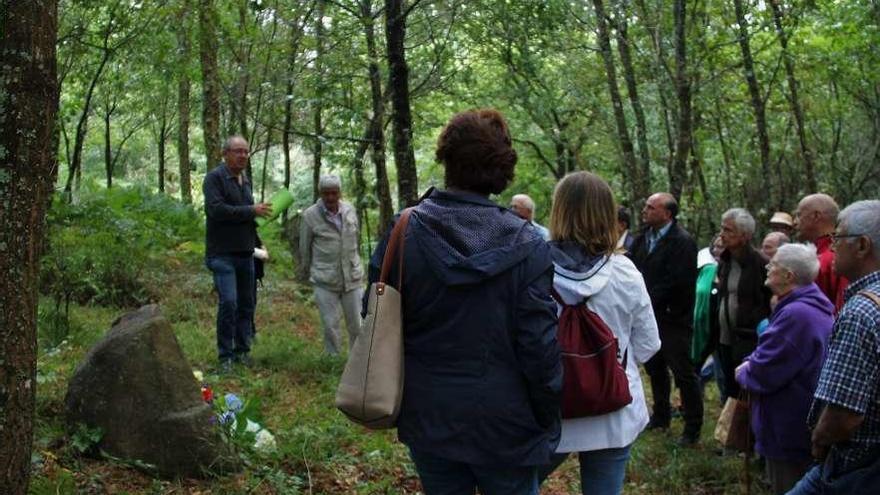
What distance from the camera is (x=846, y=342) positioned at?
3.24 meters

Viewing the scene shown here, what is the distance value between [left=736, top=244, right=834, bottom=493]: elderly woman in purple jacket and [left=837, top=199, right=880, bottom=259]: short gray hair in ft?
5.40

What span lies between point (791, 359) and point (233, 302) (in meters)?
5.31

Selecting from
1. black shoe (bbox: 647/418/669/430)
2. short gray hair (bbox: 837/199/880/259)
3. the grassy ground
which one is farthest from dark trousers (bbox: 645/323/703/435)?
short gray hair (bbox: 837/199/880/259)

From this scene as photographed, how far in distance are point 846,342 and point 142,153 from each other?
35445 millimetres

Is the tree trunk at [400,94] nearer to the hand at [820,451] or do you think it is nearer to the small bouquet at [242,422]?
the small bouquet at [242,422]

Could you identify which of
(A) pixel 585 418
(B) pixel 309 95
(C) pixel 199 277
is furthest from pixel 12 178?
(C) pixel 199 277

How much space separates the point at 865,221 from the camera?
3439 millimetres

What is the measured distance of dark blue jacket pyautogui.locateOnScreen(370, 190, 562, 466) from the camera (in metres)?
3.18

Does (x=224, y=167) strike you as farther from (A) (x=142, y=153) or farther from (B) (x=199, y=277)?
(A) (x=142, y=153)

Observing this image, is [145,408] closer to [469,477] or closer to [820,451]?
[469,477]

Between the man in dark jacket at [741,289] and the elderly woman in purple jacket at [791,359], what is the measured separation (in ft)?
6.31

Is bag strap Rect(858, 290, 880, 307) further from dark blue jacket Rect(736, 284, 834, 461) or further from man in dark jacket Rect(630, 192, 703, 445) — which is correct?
man in dark jacket Rect(630, 192, 703, 445)

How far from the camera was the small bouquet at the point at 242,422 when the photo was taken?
5895mm

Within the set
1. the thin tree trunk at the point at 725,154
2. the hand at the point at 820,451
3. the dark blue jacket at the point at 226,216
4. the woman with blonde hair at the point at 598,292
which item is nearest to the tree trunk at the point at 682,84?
the thin tree trunk at the point at 725,154
